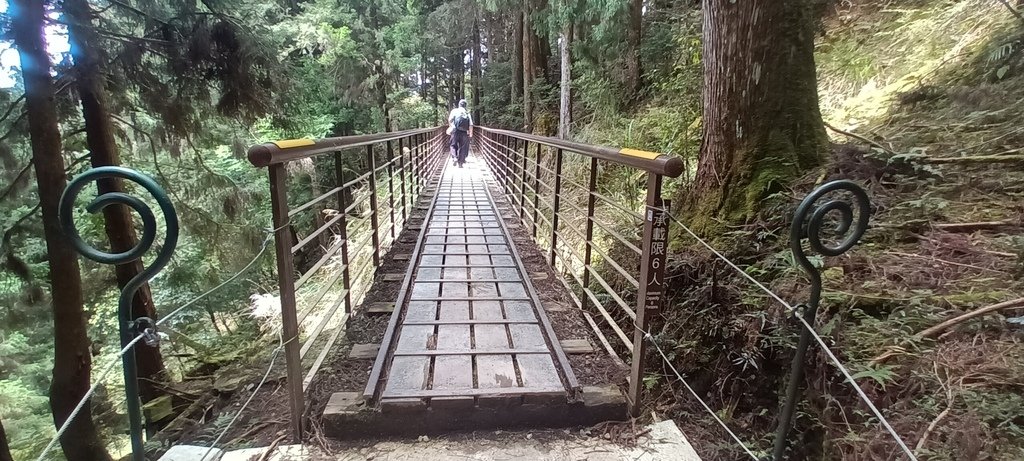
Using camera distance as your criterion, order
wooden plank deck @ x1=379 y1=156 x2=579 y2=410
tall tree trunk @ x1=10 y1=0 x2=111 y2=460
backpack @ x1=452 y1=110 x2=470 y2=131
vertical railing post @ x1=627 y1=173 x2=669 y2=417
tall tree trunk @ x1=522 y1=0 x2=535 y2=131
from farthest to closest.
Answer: tall tree trunk @ x1=522 y1=0 x2=535 y2=131
backpack @ x1=452 y1=110 x2=470 y2=131
tall tree trunk @ x1=10 y1=0 x2=111 y2=460
wooden plank deck @ x1=379 y1=156 x2=579 y2=410
vertical railing post @ x1=627 y1=173 x2=669 y2=417

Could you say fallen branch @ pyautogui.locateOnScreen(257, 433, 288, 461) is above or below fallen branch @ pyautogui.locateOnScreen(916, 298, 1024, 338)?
below

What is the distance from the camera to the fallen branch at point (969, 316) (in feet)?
6.13

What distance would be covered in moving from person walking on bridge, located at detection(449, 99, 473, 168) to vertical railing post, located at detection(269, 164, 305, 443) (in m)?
8.94

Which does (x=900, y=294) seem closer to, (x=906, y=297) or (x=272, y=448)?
(x=906, y=297)

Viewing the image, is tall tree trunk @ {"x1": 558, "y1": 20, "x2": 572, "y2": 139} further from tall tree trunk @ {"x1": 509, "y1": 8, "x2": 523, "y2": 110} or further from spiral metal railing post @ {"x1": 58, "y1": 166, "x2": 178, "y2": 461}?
spiral metal railing post @ {"x1": 58, "y1": 166, "x2": 178, "y2": 461}

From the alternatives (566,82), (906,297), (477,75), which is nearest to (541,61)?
(566,82)

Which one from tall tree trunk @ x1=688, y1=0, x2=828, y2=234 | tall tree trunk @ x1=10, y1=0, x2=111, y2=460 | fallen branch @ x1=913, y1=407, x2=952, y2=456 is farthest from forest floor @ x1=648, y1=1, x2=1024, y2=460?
tall tree trunk @ x1=10, y1=0, x2=111, y2=460

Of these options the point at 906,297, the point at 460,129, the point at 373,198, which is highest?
the point at 460,129

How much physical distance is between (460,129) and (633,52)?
16.3 feet

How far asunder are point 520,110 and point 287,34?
7.63 m

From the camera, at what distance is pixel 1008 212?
241cm

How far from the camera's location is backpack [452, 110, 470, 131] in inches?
437

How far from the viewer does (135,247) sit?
1115 mm

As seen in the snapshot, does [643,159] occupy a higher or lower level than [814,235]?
higher
